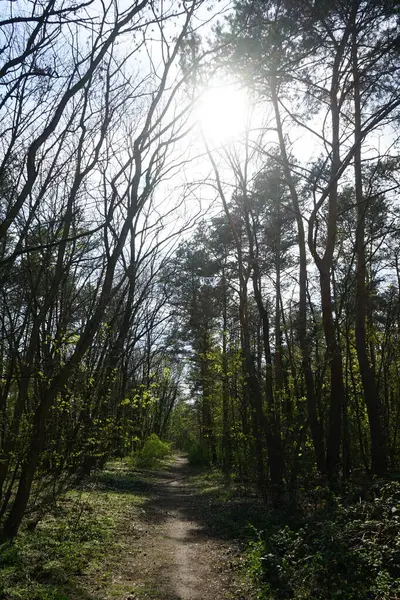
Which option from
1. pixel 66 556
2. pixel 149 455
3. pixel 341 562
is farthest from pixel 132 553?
pixel 149 455

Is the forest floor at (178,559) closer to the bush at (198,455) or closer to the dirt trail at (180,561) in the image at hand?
the dirt trail at (180,561)

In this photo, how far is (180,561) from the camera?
7422 millimetres

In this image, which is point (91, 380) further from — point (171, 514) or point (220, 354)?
Answer: point (171, 514)

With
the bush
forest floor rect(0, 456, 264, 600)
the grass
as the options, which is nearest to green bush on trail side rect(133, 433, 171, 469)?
the bush

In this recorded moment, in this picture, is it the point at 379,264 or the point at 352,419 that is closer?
the point at 352,419

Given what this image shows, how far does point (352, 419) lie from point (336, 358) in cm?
413

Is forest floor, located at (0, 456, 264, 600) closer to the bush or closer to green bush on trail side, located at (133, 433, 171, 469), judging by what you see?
green bush on trail side, located at (133, 433, 171, 469)

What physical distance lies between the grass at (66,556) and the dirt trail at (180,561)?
0.40 m

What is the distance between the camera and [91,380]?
8.60 meters

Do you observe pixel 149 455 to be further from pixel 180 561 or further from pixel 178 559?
pixel 180 561

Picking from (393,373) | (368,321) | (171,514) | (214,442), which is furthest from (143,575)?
(214,442)

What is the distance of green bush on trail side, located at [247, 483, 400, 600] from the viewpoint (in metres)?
4.95

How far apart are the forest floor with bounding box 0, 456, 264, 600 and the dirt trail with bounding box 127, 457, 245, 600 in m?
0.01

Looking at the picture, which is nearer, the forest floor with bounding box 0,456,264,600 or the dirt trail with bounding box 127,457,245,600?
the forest floor with bounding box 0,456,264,600
